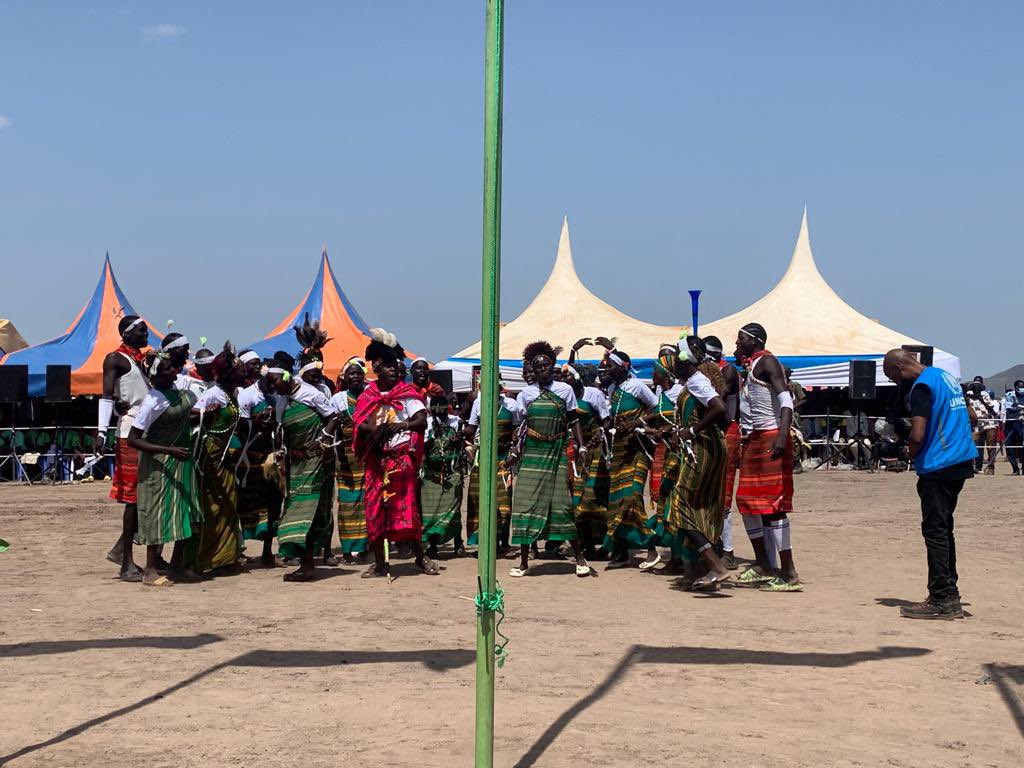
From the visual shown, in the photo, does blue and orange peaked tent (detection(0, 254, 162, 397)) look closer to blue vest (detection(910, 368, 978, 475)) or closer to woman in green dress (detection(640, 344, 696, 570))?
woman in green dress (detection(640, 344, 696, 570))

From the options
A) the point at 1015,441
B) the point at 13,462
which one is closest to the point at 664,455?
the point at 13,462

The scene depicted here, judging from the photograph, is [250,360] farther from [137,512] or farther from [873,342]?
[873,342]

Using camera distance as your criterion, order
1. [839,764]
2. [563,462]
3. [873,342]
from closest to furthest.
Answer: [839,764] < [563,462] < [873,342]

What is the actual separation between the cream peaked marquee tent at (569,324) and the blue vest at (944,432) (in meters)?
22.3

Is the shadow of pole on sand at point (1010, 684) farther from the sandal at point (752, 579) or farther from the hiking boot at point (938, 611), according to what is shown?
the sandal at point (752, 579)

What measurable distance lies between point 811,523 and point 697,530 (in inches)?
249

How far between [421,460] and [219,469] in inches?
63.5

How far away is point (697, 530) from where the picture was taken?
915cm

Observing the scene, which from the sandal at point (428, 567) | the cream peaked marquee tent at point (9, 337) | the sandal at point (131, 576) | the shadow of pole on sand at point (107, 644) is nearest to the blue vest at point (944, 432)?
the sandal at point (428, 567)

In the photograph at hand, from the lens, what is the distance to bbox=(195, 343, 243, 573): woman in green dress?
32.6 ft

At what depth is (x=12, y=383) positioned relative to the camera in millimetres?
22141

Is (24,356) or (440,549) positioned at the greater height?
(24,356)

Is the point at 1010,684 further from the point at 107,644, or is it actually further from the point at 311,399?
the point at 311,399

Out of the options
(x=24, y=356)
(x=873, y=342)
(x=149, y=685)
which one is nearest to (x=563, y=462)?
(x=149, y=685)
